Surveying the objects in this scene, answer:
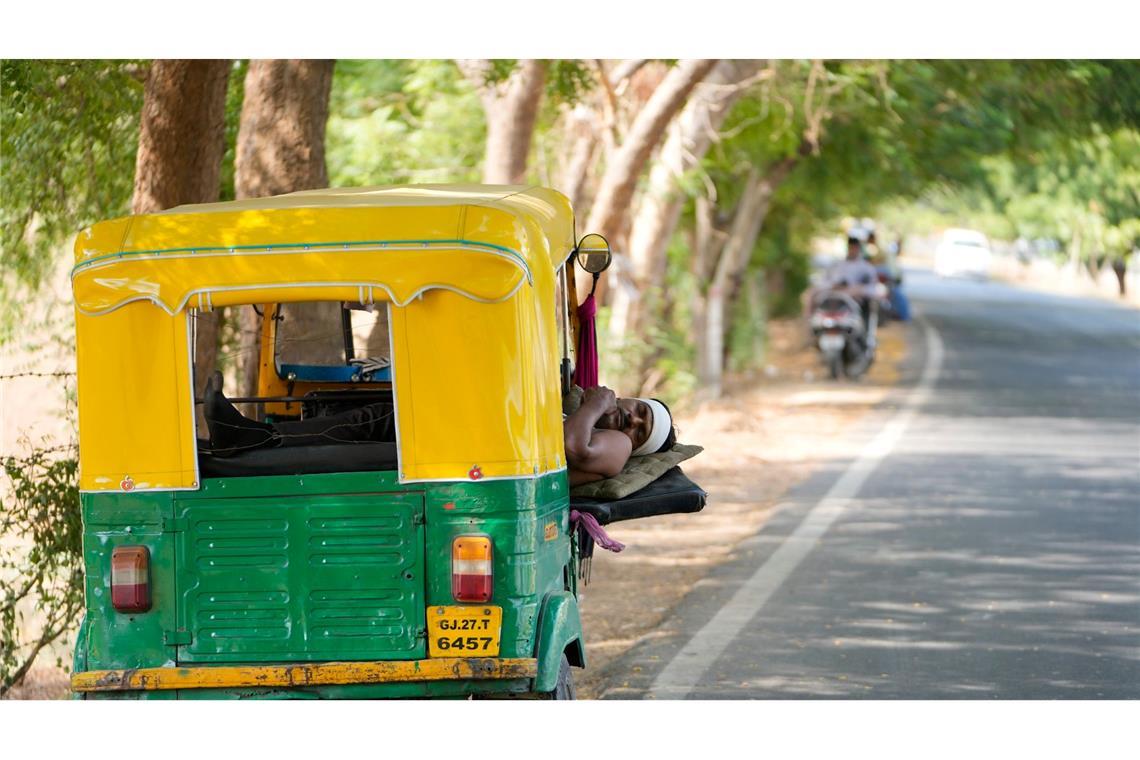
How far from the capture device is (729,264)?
84.5 feet

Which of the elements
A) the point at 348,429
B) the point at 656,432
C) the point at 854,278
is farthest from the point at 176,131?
the point at 854,278

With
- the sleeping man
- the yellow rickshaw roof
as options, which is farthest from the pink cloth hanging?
the yellow rickshaw roof

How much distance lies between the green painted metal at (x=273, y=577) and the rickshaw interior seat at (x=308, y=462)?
6 centimetres

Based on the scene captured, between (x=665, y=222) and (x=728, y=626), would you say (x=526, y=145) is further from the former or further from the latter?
(x=728, y=626)

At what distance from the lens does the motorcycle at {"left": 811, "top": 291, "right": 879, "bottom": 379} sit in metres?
23.7

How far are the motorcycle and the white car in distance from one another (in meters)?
48.6

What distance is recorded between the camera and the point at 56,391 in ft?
31.4

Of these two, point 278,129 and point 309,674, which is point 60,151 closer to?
point 278,129

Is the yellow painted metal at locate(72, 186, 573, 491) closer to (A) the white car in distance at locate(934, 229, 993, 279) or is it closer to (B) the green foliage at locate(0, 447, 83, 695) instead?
(B) the green foliage at locate(0, 447, 83, 695)

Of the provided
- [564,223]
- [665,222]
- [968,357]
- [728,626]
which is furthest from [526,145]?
[968,357]

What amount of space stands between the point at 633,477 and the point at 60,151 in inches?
203

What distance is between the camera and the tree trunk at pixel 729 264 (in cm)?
2316

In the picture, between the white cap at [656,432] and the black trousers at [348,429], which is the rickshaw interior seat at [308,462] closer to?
the black trousers at [348,429]

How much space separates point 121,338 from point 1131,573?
7261 mm
